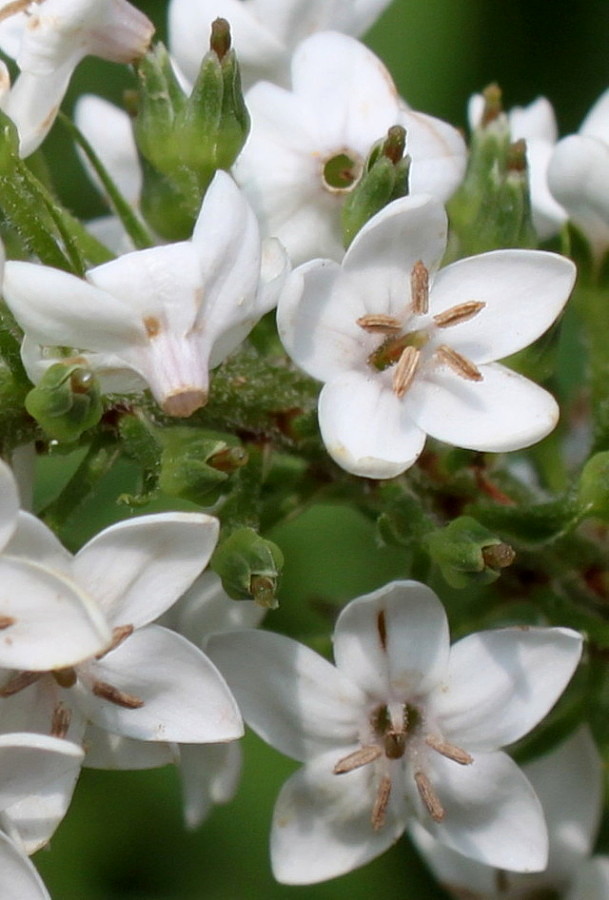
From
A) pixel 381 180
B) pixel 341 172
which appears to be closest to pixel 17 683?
pixel 381 180

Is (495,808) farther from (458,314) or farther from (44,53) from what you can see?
(44,53)

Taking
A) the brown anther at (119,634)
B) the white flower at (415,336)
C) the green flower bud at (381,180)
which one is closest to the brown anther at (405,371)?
the white flower at (415,336)

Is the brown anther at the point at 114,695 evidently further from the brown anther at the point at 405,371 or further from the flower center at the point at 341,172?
the flower center at the point at 341,172

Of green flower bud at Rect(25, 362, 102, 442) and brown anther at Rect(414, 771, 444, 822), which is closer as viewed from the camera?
green flower bud at Rect(25, 362, 102, 442)

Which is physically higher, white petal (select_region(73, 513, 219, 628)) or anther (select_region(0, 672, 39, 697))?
white petal (select_region(73, 513, 219, 628))

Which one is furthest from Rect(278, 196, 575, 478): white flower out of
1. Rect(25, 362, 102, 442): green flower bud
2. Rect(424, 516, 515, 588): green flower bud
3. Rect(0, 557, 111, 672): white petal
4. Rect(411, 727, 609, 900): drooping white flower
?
Rect(411, 727, 609, 900): drooping white flower

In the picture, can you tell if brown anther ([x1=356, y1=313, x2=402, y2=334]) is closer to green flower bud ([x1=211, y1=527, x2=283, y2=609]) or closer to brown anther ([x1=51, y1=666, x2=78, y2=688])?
green flower bud ([x1=211, y1=527, x2=283, y2=609])

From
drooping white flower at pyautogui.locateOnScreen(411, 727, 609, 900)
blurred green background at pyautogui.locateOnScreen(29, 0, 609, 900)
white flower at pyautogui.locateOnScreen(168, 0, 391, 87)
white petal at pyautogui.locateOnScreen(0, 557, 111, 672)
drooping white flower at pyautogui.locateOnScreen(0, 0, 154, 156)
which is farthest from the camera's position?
blurred green background at pyautogui.locateOnScreen(29, 0, 609, 900)
